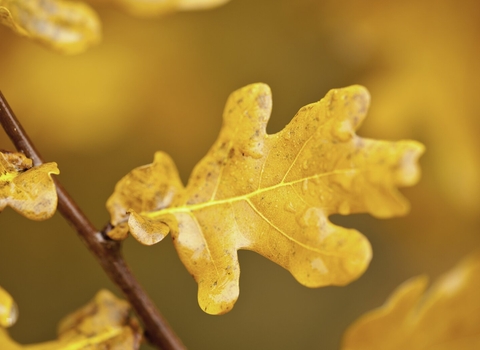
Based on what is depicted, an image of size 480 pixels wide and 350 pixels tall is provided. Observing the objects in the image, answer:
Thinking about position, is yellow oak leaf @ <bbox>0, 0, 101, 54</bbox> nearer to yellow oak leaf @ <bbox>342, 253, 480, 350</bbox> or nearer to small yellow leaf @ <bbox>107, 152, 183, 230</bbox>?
small yellow leaf @ <bbox>107, 152, 183, 230</bbox>

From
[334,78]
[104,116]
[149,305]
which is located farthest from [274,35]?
[149,305]

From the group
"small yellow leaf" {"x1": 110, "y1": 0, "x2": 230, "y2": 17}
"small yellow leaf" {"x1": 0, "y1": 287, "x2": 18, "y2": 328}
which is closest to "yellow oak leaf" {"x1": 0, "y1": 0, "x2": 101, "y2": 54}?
"small yellow leaf" {"x1": 110, "y1": 0, "x2": 230, "y2": 17}

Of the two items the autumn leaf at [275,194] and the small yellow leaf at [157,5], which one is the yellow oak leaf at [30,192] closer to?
the autumn leaf at [275,194]

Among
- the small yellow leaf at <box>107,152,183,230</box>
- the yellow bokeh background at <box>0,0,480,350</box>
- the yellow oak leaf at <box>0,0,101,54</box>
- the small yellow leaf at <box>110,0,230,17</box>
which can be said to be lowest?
the yellow bokeh background at <box>0,0,480,350</box>

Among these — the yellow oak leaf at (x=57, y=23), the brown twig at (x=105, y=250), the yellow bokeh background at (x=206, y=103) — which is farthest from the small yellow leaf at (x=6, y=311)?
the yellow bokeh background at (x=206, y=103)

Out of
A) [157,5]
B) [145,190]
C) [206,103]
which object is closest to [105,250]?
[145,190]

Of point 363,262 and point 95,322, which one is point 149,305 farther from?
point 363,262

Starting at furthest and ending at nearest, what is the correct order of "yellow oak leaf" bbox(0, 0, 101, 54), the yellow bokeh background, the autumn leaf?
the yellow bokeh background → "yellow oak leaf" bbox(0, 0, 101, 54) → the autumn leaf

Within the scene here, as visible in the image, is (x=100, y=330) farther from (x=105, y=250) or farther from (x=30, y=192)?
(x=30, y=192)
